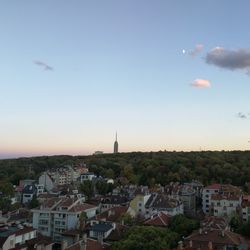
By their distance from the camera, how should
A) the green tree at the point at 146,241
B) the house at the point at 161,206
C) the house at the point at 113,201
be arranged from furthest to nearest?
the house at the point at 113,201 < the house at the point at 161,206 < the green tree at the point at 146,241

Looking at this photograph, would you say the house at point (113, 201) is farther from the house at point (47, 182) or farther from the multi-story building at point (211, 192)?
the house at point (47, 182)

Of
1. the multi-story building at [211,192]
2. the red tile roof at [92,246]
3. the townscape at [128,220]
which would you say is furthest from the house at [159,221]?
the multi-story building at [211,192]

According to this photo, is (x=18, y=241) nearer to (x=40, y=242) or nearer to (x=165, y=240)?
(x=40, y=242)

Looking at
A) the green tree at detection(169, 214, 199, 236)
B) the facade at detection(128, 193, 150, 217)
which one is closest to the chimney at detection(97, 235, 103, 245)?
the green tree at detection(169, 214, 199, 236)

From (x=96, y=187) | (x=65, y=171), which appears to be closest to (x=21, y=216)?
(x=96, y=187)

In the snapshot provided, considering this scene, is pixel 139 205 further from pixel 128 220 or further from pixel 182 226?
pixel 182 226

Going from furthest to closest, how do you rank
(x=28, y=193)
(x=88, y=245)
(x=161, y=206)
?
(x=28, y=193) → (x=161, y=206) → (x=88, y=245)

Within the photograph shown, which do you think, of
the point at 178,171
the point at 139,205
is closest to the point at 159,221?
the point at 139,205
